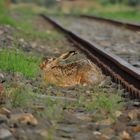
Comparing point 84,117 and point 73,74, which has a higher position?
point 73,74

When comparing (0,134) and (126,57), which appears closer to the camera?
(0,134)

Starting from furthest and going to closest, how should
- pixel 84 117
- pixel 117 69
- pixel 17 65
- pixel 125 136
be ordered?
pixel 117 69, pixel 17 65, pixel 84 117, pixel 125 136

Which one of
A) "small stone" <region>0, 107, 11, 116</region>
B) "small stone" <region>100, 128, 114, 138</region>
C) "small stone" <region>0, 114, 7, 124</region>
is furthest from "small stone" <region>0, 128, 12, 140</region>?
"small stone" <region>100, 128, 114, 138</region>

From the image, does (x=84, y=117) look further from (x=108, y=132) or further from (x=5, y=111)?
(x=5, y=111)

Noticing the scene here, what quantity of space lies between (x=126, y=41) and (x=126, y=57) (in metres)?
3.19

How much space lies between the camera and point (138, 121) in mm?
4266

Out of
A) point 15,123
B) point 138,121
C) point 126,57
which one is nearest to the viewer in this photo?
point 15,123

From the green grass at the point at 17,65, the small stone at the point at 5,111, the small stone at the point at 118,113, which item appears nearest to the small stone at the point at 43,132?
the small stone at the point at 5,111

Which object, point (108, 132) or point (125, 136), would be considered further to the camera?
point (108, 132)

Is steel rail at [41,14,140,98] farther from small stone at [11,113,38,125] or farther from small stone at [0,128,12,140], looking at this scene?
small stone at [0,128,12,140]

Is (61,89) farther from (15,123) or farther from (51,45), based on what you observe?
(51,45)

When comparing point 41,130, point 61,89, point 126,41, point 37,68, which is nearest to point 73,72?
point 61,89

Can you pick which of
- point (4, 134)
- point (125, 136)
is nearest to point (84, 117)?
point (125, 136)

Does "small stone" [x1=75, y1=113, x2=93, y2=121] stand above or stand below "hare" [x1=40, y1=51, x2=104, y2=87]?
below
